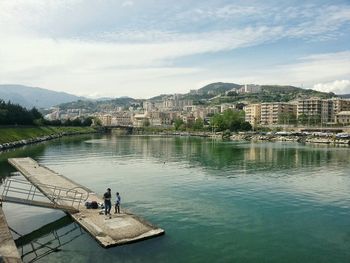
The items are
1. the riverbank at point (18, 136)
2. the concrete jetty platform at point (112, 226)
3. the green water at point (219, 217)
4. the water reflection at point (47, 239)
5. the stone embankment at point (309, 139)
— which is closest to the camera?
the green water at point (219, 217)

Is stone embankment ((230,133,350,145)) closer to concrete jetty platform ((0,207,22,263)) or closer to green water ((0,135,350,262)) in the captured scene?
green water ((0,135,350,262))

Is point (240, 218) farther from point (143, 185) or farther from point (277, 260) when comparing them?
point (143, 185)

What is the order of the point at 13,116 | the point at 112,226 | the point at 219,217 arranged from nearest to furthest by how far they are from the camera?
the point at 112,226 < the point at 219,217 < the point at 13,116

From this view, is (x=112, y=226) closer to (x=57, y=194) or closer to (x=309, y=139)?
(x=57, y=194)

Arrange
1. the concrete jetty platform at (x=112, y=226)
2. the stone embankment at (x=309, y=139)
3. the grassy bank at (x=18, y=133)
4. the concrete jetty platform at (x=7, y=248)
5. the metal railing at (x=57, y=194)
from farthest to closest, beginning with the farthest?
the stone embankment at (x=309, y=139) < the grassy bank at (x=18, y=133) < the metal railing at (x=57, y=194) < the concrete jetty platform at (x=112, y=226) < the concrete jetty platform at (x=7, y=248)

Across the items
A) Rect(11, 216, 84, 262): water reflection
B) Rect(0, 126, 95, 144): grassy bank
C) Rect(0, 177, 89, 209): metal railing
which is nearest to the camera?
Rect(11, 216, 84, 262): water reflection

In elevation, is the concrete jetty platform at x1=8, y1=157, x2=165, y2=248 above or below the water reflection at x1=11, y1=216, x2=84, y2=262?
above

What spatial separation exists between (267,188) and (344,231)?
17385mm

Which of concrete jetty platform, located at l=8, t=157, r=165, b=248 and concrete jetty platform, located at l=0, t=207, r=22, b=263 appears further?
concrete jetty platform, located at l=8, t=157, r=165, b=248

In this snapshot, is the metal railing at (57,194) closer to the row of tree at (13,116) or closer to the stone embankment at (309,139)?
the row of tree at (13,116)

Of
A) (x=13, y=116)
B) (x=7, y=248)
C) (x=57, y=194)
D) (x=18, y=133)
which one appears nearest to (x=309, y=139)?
(x=18, y=133)

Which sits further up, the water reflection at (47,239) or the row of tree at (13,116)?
the row of tree at (13,116)

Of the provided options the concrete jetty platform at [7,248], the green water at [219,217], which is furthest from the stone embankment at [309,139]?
the concrete jetty platform at [7,248]

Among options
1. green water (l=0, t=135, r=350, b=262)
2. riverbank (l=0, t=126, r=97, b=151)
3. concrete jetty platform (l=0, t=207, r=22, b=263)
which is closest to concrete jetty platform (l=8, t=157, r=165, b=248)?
green water (l=0, t=135, r=350, b=262)
